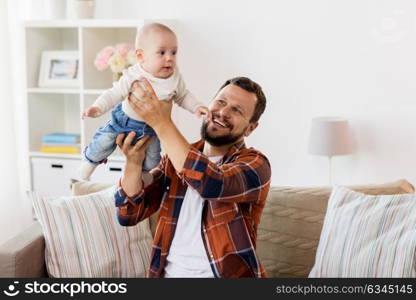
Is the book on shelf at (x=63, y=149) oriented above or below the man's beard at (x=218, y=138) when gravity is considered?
below

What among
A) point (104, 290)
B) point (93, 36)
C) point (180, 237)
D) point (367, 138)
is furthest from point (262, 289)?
point (93, 36)

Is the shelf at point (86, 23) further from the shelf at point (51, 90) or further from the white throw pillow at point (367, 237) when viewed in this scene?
the white throw pillow at point (367, 237)

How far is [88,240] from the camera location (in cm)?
264

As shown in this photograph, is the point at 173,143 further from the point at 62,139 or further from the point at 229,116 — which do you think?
the point at 62,139

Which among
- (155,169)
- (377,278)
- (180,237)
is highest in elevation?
(155,169)

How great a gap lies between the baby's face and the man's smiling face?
245 millimetres

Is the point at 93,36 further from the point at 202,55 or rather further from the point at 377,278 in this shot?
the point at 377,278

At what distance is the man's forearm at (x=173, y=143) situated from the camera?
6.50 ft

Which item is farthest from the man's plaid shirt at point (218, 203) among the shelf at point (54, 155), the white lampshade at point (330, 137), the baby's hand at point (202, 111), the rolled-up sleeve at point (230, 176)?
the shelf at point (54, 155)

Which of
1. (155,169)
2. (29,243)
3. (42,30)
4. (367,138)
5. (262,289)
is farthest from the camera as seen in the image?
(42,30)

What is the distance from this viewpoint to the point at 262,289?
2129 mm

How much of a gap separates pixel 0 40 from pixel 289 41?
1.72 m

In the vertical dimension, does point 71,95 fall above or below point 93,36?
below

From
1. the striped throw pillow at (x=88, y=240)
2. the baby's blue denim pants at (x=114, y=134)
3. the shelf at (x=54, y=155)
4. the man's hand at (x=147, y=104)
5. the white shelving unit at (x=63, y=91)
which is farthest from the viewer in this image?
the shelf at (x=54, y=155)
